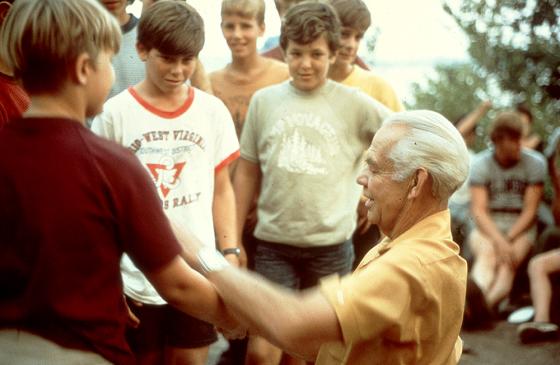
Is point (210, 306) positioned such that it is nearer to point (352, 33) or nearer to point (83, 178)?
point (83, 178)

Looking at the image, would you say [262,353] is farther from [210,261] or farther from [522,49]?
[522,49]

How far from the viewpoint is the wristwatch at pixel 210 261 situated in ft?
8.92

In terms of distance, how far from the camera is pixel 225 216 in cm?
456

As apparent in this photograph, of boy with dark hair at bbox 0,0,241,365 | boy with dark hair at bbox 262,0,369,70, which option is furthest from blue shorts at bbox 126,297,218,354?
boy with dark hair at bbox 262,0,369,70

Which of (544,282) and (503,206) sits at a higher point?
(503,206)

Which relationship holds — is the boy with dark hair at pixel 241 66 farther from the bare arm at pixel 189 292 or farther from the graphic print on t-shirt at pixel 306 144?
the bare arm at pixel 189 292

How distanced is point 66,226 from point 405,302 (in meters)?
0.94

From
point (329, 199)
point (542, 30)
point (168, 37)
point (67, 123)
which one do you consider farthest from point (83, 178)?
point (542, 30)

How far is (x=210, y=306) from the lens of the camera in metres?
2.68

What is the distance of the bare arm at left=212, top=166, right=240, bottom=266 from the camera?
453 centimetres

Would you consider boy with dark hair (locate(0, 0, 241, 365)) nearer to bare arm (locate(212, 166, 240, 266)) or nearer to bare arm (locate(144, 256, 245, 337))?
bare arm (locate(144, 256, 245, 337))

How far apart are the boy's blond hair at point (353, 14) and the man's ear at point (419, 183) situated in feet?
9.56

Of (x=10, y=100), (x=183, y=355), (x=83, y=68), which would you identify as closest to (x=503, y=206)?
(x=183, y=355)

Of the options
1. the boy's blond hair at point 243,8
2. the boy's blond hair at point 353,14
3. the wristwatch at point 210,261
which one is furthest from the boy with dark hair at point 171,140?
the boy's blond hair at point 353,14
